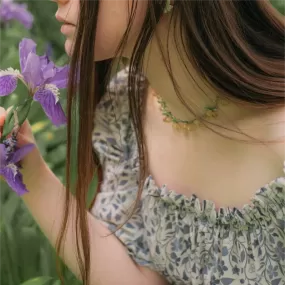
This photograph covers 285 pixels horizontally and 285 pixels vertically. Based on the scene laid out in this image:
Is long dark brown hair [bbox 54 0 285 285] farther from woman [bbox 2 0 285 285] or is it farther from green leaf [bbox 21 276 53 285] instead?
green leaf [bbox 21 276 53 285]

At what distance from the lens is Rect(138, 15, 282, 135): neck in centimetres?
74

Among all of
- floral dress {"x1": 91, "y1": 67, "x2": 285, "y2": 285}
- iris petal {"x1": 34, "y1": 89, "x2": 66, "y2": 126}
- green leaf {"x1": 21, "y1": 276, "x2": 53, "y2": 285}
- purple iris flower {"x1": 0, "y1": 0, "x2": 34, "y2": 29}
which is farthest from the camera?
purple iris flower {"x1": 0, "y1": 0, "x2": 34, "y2": 29}

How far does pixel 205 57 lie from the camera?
0.72 meters

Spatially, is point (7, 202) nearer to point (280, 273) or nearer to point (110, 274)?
point (110, 274)

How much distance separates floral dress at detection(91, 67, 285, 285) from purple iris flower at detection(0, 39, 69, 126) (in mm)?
237

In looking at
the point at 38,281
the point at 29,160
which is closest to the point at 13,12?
the point at 29,160

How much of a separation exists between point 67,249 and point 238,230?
261 millimetres

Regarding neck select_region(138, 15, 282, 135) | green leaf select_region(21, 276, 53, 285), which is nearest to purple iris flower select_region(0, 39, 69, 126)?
neck select_region(138, 15, 282, 135)

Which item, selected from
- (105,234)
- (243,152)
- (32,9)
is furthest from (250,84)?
(32,9)

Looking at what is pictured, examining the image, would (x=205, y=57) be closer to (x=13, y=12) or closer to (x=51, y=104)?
(x=51, y=104)

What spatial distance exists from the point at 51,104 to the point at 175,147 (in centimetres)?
25

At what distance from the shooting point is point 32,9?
1472mm

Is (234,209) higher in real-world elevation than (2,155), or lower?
lower

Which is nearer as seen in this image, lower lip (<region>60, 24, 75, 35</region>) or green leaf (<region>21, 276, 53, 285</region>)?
lower lip (<region>60, 24, 75, 35</region>)
